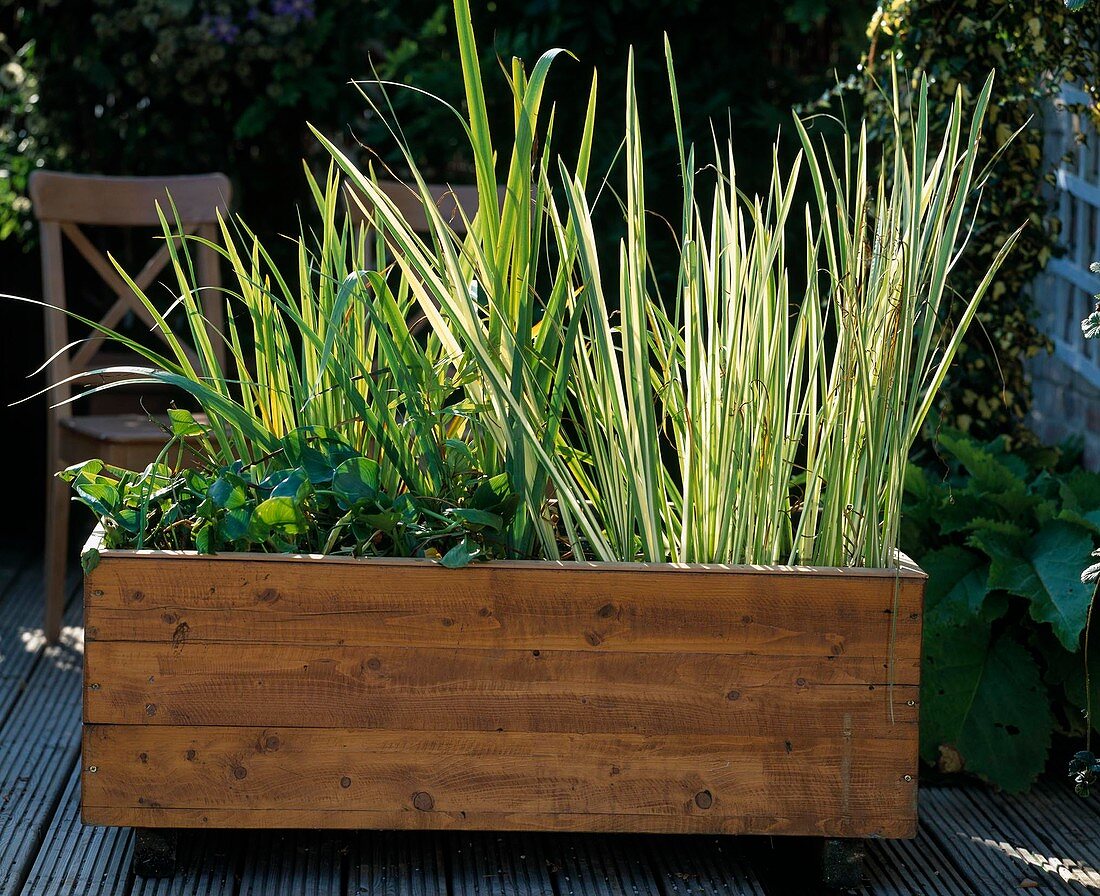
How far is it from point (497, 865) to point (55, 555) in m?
1.26

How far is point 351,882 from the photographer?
1542mm

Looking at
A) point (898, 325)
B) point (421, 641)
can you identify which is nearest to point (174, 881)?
point (421, 641)

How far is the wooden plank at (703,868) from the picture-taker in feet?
5.12

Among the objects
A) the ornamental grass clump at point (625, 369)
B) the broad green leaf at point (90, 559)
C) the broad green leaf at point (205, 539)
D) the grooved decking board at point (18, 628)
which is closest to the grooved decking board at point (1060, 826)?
the ornamental grass clump at point (625, 369)

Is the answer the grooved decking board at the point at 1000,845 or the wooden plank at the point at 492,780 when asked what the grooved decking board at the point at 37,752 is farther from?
the grooved decking board at the point at 1000,845

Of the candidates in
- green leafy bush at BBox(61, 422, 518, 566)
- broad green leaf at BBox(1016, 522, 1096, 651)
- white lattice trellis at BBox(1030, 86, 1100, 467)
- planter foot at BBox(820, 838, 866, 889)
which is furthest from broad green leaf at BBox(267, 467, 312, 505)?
white lattice trellis at BBox(1030, 86, 1100, 467)

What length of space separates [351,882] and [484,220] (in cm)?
82

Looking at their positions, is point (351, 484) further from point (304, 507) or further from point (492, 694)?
point (492, 694)

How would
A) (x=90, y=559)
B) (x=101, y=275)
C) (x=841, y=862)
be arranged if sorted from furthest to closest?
1. (x=101, y=275)
2. (x=841, y=862)
3. (x=90, y=559)

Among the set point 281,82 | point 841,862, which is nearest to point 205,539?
point 841,862

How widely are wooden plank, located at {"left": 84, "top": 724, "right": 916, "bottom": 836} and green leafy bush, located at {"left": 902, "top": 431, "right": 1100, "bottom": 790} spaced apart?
16.0 inches

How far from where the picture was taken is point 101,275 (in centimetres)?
258

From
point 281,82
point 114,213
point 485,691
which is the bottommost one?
point 485,691

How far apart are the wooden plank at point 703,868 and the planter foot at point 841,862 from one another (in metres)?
0.08
